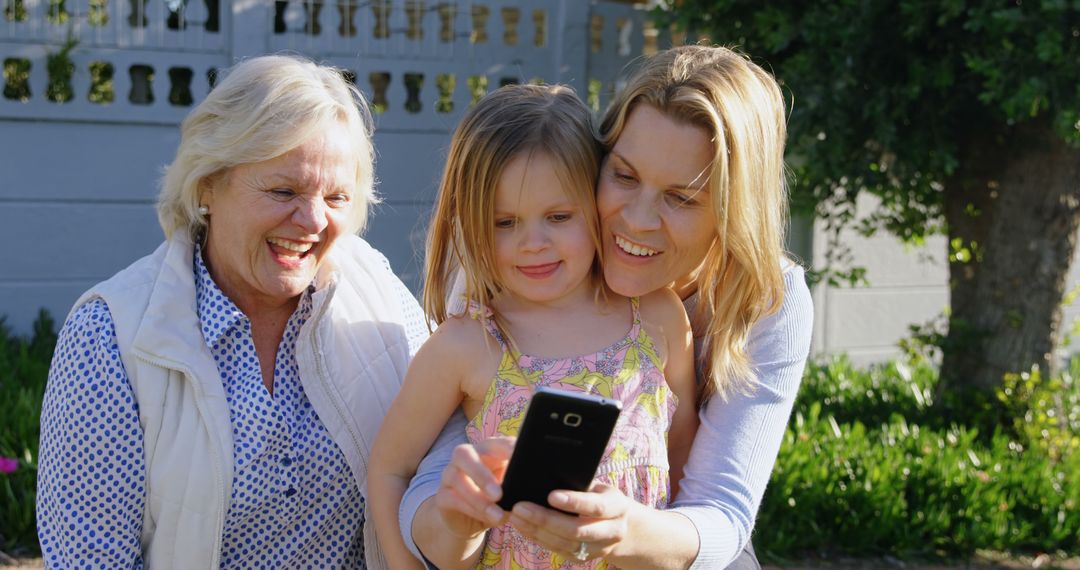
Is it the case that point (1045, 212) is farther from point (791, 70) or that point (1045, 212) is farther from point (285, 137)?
point (285, 137)

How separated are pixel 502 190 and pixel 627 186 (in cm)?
25

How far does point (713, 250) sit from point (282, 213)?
2.99 feet

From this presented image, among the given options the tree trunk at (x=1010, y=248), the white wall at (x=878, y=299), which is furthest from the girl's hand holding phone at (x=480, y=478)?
the white wall at (x=878, y=299)

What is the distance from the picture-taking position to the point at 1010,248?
19.7 feet

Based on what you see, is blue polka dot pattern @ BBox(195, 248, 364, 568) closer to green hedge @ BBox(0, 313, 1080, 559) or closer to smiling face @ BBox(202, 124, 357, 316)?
smiling face @ BBox(202, 124, 357, 316)

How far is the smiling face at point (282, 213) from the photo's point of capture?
2557mm

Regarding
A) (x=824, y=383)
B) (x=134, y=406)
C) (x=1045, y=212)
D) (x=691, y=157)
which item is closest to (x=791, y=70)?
(x=1045, y=212)

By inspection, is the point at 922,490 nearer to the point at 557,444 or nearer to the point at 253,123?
the point at 253,123

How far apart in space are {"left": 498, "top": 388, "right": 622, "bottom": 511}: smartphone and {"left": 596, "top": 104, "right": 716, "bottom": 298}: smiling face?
0.62m

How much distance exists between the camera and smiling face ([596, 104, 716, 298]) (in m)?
2.33

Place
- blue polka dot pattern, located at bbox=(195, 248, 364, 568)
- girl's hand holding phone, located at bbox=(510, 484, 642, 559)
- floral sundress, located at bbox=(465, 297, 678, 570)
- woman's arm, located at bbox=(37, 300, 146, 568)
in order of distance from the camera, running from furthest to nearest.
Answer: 1. blue polka dot pattern, located at bbox=(195, 248, 364, 568)
2. woman's arm, located at bbox=(37, 300, 146, 568)
3. floral sundress, located at bbox=(465, 297, 678, 570)
4. girl's hand holding phone, located at bbox=(510, 484, 642, 559)

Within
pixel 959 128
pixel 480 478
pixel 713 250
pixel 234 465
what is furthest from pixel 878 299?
pixel 480 478

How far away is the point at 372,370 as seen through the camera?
107 inches

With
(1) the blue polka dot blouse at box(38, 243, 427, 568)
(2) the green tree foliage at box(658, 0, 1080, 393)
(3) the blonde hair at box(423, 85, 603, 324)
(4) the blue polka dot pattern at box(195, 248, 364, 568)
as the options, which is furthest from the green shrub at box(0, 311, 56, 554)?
(2) the green tree foliage at box(658, 0, 1080, 393)
